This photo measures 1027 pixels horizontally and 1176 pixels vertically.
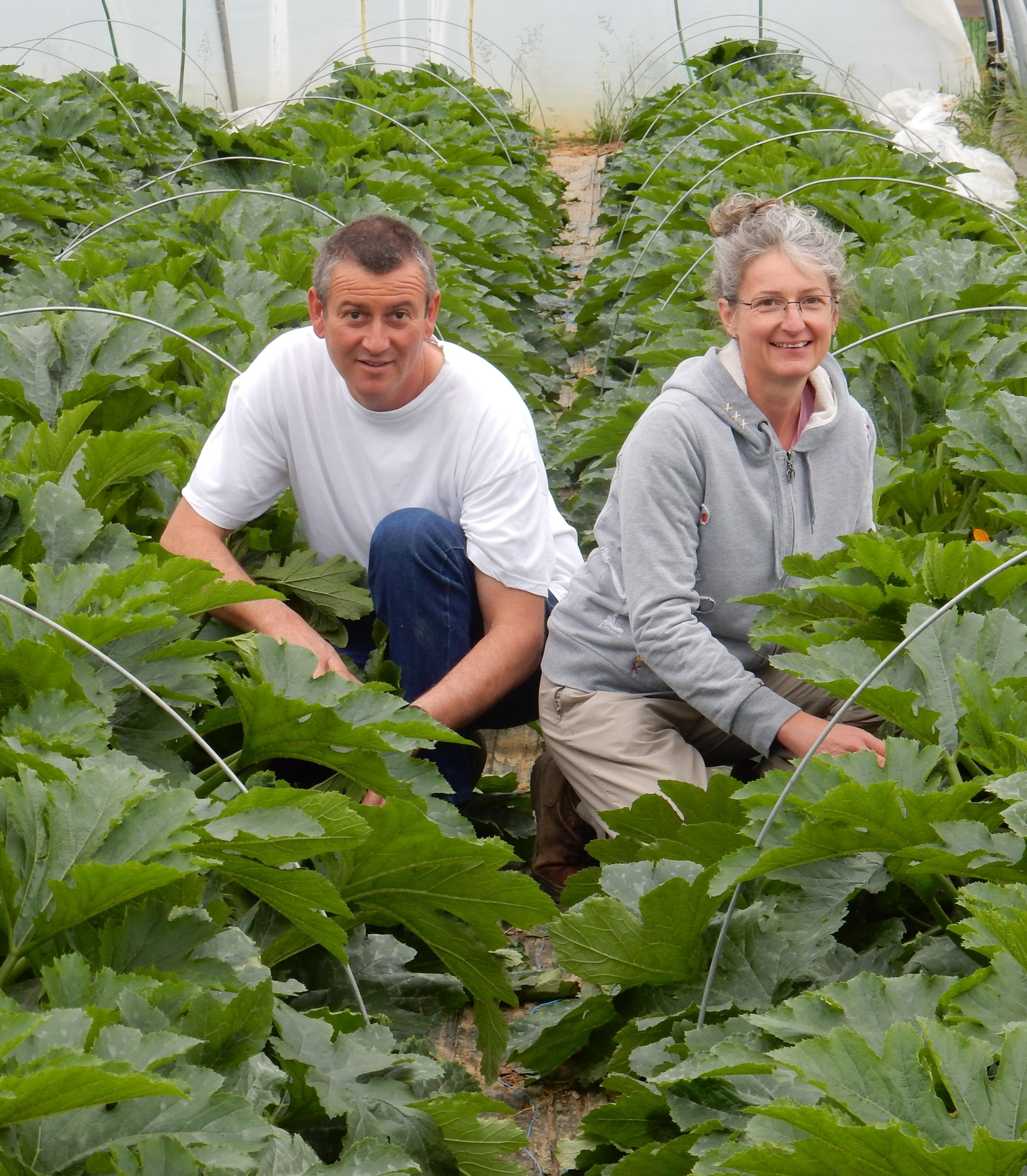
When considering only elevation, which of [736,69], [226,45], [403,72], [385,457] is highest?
[226,45]

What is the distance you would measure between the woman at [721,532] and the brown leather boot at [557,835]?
118 millimetres

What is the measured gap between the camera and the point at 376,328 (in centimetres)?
338

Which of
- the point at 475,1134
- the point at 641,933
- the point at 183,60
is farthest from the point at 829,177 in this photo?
the point at 183,60

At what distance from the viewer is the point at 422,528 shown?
3414mm

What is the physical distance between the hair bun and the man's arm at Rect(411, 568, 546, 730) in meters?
0.98

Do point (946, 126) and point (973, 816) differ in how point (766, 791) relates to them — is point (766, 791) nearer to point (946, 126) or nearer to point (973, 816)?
point (973, 816)

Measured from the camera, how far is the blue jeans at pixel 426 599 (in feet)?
11.2

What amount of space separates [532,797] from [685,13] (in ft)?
43.8

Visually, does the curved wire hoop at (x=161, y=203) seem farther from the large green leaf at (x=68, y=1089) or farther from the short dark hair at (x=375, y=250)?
the large green leaf at (x=68, y=1089)

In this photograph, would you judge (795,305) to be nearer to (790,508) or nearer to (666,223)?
(790,508)

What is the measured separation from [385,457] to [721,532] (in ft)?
2.77

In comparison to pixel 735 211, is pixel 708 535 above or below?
below

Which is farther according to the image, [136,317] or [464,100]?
[464,100]

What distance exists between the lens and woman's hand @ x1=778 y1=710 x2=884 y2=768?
9.55ft
